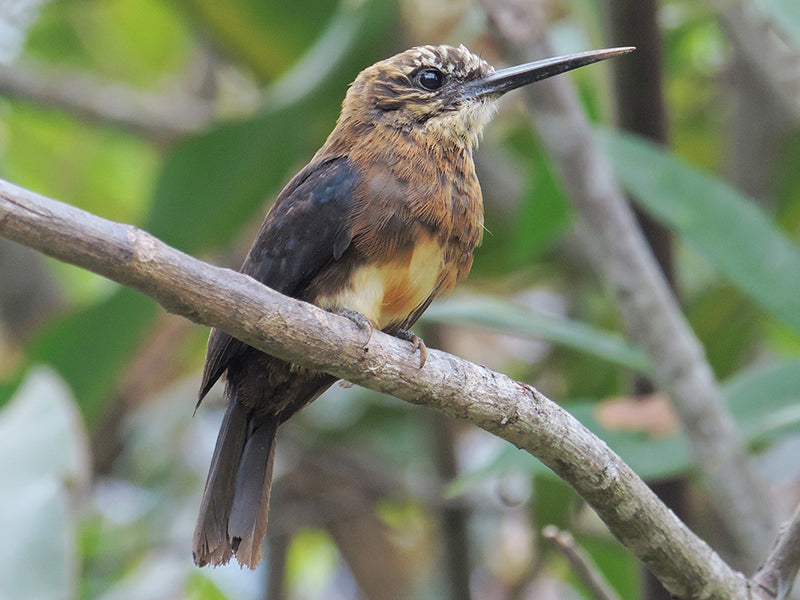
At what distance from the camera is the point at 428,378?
1613mm

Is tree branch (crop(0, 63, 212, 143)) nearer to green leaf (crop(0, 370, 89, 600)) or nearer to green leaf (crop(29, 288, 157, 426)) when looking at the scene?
green leaf (crop(29, 288, 157, 426))

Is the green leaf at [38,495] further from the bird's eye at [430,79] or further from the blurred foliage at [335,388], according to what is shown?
the bird's eye at [430,79]

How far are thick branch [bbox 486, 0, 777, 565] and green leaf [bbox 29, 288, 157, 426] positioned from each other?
1.16 meters

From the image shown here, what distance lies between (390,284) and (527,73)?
1.87ft

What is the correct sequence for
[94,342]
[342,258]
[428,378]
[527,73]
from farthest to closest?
[94,342]
[527,73]
[342,258]
[428,378]

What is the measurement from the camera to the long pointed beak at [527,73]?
2186 mm

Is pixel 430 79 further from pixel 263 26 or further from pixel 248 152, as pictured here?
pixel 263 26

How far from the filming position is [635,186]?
2713mm

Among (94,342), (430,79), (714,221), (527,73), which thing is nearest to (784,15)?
(714,221)

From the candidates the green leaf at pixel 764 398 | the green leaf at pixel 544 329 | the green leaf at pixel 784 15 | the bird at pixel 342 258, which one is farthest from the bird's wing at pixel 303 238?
the green leaf at pixel 784 15

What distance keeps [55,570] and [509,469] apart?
0.91 metres

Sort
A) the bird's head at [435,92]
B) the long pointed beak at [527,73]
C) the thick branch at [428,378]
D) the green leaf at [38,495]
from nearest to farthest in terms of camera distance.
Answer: the thick branch at [428,378]
the green leaf at [38,495]
the long pointed beak at [527,73]
the bird's head at [435,92]

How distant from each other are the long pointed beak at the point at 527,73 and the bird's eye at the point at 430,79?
5cm

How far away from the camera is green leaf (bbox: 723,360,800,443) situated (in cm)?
244
